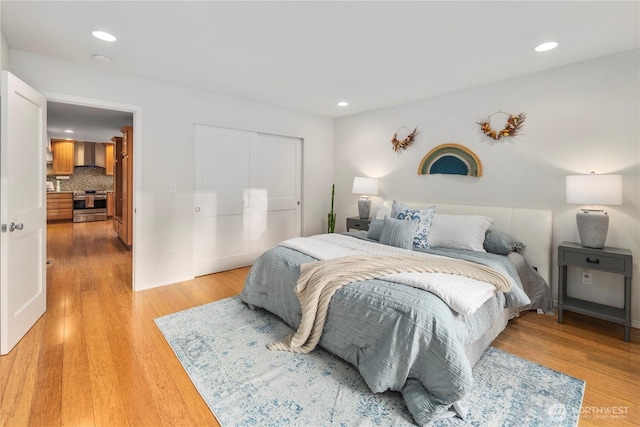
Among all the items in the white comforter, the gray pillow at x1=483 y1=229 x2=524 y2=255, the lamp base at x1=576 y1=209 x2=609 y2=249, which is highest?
the lamp base at x1=576 y1=209 x2=609 y2=249

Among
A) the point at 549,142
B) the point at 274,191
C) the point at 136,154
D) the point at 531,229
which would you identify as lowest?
the point at 531,229

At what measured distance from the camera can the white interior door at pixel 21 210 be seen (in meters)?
2.20

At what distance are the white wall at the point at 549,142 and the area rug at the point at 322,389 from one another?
1689mm

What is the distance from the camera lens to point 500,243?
119 inches

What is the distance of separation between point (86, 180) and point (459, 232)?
1053 cm

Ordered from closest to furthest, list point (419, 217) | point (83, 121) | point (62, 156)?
point (419, 217) → point (83, 121) → point (62, 156)

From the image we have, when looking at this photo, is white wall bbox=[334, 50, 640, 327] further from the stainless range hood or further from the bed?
the stainless range hood

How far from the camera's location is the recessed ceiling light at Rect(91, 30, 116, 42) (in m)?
2.42

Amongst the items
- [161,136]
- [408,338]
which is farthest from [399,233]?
[161,136]

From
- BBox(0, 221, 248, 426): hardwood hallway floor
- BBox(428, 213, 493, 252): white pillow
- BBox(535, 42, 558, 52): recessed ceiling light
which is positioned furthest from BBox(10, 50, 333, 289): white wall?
BBox(535, 42, 558, 52): recessed ceiling light

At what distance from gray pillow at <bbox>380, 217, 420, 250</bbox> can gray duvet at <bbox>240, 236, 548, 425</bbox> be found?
1.01 meters

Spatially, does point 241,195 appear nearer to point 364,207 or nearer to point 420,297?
point 364,207

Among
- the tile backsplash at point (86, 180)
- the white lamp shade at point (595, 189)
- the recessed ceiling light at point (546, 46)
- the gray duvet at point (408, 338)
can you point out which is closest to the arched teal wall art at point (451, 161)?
the white lamp shade at point (595, 189)

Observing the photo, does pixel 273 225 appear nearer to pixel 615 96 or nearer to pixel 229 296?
pixel 229 296
